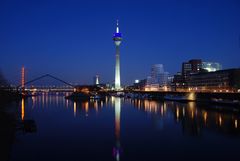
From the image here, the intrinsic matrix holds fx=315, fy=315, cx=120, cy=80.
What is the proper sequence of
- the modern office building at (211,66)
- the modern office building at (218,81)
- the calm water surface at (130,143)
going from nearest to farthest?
the calm water surface at (130,143) < the modern office building at (218,81) < the modern office building at (211,66)

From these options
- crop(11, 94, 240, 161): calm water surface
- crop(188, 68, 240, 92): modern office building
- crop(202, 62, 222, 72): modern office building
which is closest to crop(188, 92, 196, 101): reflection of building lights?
crop(188, 68, 240, 92): modern office building

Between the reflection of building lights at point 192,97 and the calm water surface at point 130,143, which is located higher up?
the reflection of building lights at point 192,97

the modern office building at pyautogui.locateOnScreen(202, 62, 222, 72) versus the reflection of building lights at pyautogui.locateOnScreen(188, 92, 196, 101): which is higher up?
the modern office building at pyautogui.locateOnScreen(202, 62, 222, 72)

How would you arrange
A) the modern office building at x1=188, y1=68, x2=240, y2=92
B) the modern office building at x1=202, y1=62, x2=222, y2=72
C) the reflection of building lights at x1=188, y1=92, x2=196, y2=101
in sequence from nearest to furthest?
the reflection of building lights at x1=188, y1=92, x2=196, y2=101, the modern office building at x1=188, y1=68, x2=240, y2=92, the modern office building at x1=202, y1=62, x2=222, y2=72

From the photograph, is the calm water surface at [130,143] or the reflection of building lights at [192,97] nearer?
the calm water surface at [130,143]

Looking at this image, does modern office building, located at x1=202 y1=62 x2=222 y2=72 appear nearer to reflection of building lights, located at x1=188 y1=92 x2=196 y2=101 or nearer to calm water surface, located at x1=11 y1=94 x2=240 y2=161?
reflection of building lights, located at x1=188 y1=92 x2=196 y2=101

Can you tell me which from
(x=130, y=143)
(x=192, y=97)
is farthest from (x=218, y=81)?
(x=130, y=143)

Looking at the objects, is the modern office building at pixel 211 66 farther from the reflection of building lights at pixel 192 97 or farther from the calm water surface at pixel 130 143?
the calm water surface at pixel 130 143

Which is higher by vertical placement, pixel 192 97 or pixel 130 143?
pixel 192 97

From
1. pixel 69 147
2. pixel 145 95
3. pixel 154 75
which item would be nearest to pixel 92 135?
pixel 69 147

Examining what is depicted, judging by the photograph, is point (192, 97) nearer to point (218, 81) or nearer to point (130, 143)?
point (218, 81)

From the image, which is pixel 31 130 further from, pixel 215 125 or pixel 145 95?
pixel 145 95

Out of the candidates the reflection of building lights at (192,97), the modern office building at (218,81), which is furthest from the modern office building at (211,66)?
the reflection of building lights at (192,97)

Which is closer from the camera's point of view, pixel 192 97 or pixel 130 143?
pixel 130 143
